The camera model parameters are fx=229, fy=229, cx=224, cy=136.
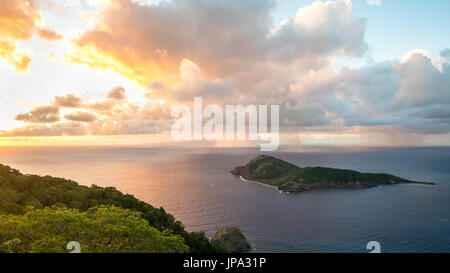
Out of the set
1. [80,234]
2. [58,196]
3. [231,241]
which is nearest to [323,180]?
[231,241]

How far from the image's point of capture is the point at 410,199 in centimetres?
14350

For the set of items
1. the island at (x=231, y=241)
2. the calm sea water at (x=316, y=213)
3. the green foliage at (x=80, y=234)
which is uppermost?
the green foliage at (x=80, y=234)

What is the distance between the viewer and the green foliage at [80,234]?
16094mm

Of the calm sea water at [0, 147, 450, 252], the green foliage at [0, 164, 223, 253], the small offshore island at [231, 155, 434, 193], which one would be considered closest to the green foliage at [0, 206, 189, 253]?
the green foliage at [0, 164, 223, 253]

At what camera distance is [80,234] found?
17781mm

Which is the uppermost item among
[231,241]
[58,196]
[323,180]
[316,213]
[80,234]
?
[80,234]

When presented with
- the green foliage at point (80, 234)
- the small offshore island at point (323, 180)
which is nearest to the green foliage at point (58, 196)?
the green foliage at point (80, 234)

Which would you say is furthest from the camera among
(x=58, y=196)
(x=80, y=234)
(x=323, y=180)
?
(x=323, y=180)

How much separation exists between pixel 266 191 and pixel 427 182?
464ft

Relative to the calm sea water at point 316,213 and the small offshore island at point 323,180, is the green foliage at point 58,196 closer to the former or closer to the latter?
the calm sea water at point 316,213

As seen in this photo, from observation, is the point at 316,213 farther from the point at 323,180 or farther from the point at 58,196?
the point at 58,196

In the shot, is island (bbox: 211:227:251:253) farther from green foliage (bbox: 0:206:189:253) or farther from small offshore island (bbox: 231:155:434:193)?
small offshore island (bbox: 231:155:434:193)
